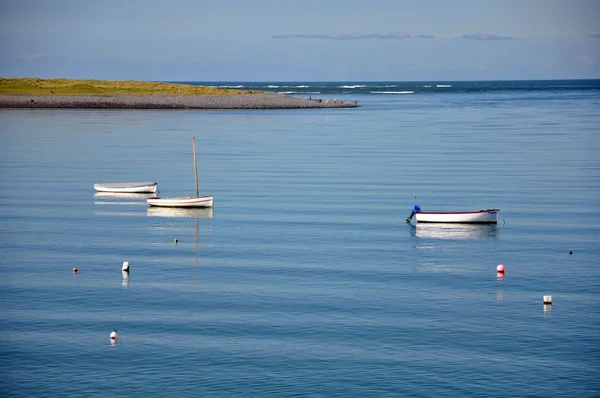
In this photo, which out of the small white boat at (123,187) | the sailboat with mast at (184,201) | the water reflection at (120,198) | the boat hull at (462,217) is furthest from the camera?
the small white boat at (123,187)

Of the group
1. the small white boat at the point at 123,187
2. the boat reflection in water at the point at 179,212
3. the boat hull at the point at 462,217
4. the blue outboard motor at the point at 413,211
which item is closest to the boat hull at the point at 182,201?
the boat reflection in water at the point at 179,212

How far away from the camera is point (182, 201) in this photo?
238 ft

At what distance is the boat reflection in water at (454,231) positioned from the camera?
203 feet

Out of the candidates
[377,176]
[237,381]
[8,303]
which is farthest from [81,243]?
[377,176]

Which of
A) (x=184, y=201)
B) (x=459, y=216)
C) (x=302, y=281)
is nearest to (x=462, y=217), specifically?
(x=459, y=216)

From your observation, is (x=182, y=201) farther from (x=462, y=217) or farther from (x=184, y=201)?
(x=462, y=217)

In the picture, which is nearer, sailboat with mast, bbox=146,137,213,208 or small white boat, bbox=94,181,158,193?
sailboat with mast, bbox=146,137,213,208

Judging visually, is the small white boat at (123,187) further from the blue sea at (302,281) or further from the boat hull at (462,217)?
the boat hull at (462,217)

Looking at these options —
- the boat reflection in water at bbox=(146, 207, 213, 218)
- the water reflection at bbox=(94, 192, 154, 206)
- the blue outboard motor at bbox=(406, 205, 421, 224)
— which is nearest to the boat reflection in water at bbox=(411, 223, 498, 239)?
the blue outboard motor at bbox=(406, 205, 421, 224)

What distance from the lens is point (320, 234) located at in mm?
60500

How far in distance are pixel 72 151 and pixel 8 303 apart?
71257 mm

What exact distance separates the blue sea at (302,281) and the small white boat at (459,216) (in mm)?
689

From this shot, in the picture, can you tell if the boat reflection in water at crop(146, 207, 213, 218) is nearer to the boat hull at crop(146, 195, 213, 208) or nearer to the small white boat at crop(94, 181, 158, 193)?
the boat hull at crop(146, 195, 213, 208)

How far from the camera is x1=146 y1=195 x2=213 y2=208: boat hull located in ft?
236
